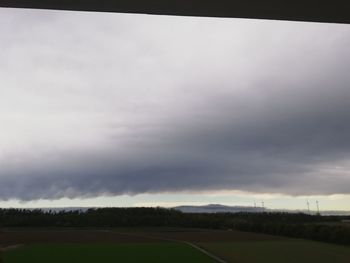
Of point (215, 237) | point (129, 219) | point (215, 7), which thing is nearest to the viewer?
point (215, 7)

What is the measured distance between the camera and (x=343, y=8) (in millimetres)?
11773

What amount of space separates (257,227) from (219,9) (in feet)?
233

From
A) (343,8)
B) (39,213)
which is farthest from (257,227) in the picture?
(343,8)

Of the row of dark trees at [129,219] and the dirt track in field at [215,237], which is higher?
the row of dark trees at [129,219]

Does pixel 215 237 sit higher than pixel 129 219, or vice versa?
pixel 129 219

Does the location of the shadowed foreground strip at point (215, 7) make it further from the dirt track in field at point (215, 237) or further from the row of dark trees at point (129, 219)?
the row of dark trees at point (129, 219)

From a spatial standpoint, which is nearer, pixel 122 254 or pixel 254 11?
pixel 254 11

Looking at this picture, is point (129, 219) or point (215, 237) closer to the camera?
point (215, 237)

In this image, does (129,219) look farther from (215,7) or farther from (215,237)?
(215,7)

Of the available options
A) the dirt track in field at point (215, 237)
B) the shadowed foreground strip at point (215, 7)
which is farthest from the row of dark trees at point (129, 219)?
the shadowed foreground strip at point (215, 7)

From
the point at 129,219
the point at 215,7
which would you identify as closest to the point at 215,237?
the point at 129,219

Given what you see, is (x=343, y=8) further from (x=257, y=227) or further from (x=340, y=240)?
(x=257, y=227)

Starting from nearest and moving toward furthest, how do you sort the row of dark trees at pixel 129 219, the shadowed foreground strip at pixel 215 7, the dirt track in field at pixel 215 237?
the shadowed foreground strip at pixel 215 7 → the dirt track in field at pixel 215 237 → the row of dark trees at pixel 129 219

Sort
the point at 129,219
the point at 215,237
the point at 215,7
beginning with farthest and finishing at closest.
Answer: the point at 129,219, the point at 215,237, the point at 215,7
